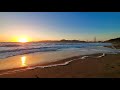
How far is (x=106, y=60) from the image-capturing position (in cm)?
577
